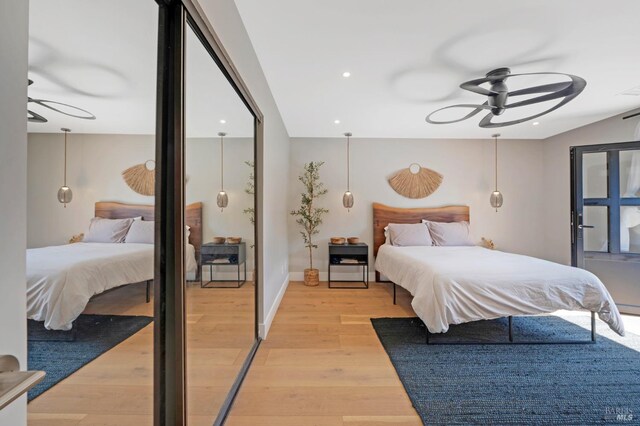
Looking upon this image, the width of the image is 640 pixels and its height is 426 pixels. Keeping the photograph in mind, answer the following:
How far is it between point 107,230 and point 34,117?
34 cm

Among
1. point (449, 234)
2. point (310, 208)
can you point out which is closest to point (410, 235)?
point (449, 234)

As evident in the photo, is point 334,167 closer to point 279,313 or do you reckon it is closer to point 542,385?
point 279,313

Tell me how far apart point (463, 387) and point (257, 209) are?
204 cm

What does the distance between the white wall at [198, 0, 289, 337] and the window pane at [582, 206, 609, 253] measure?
4.17 m

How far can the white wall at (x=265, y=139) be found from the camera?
162 cm

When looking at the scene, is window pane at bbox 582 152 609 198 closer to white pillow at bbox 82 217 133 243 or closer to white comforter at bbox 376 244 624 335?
white comforter at bbox 376 244 624 335

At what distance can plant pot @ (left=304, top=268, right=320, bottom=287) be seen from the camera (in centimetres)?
446

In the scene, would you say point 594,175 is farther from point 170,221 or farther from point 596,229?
point 170,221

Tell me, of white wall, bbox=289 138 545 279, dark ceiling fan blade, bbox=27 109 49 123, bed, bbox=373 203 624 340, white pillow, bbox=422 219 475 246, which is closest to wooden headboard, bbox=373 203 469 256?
white wall, bbox=289 138 545 279

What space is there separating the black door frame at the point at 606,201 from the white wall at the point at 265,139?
13.1 ft

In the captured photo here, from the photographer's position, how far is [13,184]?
0.50 metres

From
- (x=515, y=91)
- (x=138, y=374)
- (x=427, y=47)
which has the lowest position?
(x=138, y=374)

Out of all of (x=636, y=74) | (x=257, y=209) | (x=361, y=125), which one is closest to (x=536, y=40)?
(x=636, y=74)

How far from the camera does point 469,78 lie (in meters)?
2.71
